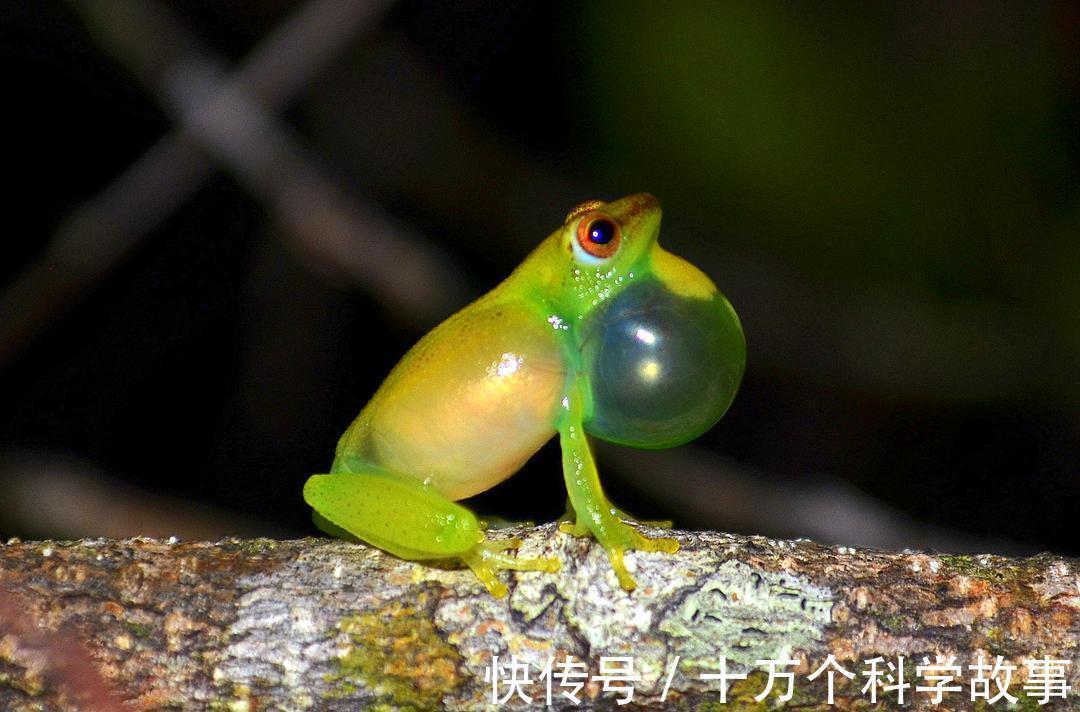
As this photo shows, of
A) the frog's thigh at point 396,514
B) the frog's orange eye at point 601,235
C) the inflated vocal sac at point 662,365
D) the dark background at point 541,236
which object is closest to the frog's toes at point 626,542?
the frog's thigh at point 396,514

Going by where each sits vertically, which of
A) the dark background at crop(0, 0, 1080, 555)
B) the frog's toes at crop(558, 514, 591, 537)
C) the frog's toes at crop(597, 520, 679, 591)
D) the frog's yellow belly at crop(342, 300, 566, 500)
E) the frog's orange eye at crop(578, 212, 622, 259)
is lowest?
the frog's toes at crop(597, 520, 679, 591)

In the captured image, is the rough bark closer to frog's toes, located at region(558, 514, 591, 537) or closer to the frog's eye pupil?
frog's toes, located at region(558, 514, 591, 537)

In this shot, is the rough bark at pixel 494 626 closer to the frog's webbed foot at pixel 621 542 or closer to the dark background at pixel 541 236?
the frog's webbed foot at pixel 621 542

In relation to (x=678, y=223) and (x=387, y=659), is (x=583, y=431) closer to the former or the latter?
(x=387, y=659)

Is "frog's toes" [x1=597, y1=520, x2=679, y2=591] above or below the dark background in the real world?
below

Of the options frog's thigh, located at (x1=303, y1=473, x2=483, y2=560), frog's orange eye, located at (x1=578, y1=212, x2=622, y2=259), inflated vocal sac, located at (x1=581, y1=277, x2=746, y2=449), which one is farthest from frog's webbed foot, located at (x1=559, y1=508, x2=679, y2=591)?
frog's orange eye, located at (x1=578, y1=212, x2=622, y2=259)

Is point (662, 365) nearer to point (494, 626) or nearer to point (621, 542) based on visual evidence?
point (621, 542)
